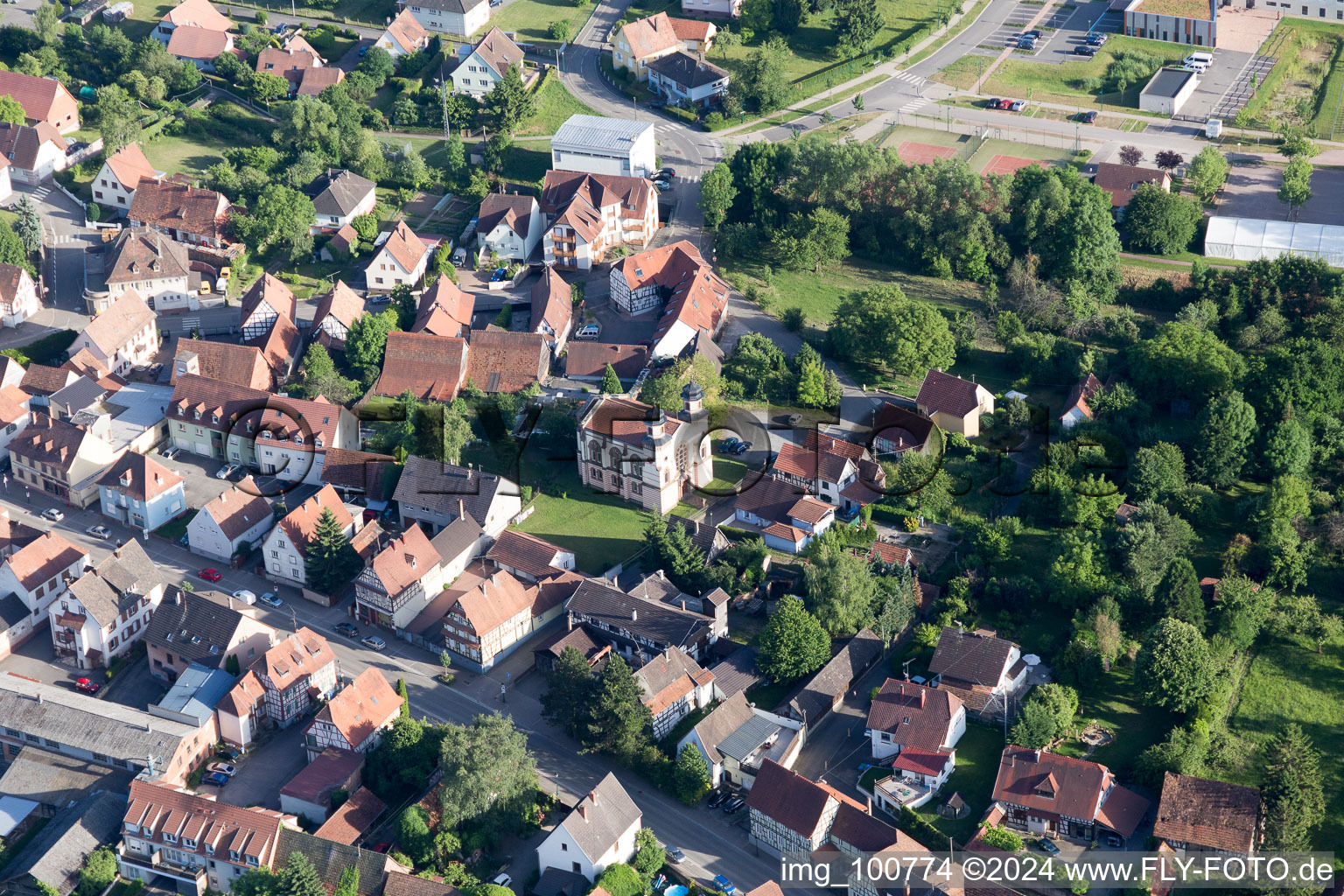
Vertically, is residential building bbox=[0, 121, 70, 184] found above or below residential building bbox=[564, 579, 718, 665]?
above

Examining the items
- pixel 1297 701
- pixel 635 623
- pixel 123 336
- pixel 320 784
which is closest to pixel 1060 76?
pixel 1297 701

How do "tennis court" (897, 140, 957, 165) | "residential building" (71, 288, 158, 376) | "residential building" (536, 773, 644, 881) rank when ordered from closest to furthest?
"residential building" (536, 773, 644, 881) → "residential building" (71, 288, 158, 376) → "tennis court" (897, 140, 957, 165)

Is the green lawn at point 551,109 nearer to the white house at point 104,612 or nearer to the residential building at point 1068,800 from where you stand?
the white house at point 104,612

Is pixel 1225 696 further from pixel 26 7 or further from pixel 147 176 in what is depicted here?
pixel 26 7

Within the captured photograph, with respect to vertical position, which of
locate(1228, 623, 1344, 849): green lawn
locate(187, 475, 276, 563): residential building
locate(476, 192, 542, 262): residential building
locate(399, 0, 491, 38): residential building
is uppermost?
locate(399, 0, 491, 38): residential building

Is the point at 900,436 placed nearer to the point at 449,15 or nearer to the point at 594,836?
the point at 594,836

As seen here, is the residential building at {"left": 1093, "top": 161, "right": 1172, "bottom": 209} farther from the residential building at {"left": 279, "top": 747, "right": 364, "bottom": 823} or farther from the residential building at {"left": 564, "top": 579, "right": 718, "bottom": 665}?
the residential building at {"left": 279, "top": 747, "right": 364, "bottom": 823}

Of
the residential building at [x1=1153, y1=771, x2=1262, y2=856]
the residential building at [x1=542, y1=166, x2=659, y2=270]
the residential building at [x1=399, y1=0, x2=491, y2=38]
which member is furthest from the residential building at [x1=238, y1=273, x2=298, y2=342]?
the residential building at [x1=1153, y1=771, x2=1262, y2=856]
